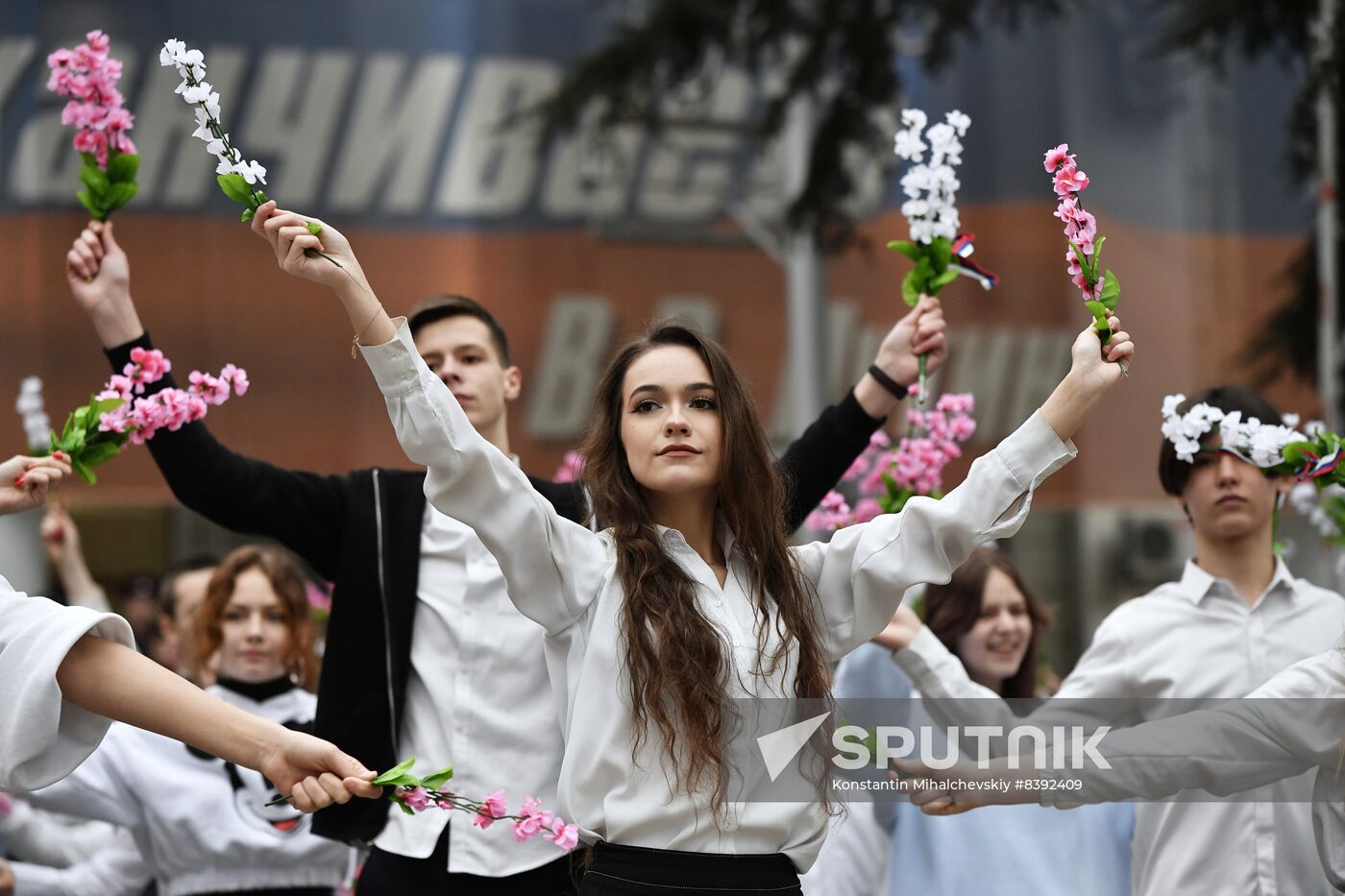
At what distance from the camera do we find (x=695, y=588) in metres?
2.67

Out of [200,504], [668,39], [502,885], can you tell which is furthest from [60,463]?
[668,39]

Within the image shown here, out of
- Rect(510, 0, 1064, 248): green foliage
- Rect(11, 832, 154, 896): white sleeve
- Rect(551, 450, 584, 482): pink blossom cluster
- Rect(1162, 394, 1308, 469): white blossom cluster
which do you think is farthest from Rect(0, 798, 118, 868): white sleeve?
Rect(510, 0, 1064, 248): green foliage

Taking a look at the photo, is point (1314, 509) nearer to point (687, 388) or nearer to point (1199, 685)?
point (1199, 685)

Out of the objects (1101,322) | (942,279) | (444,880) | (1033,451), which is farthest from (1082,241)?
(444,880)

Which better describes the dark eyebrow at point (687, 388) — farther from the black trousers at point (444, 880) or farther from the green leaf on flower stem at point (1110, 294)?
the black trousers at point (444, 880)

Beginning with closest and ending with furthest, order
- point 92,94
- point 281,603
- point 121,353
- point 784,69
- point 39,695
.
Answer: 1. point 39,695
2. point 121,353
3. point 92,94
4. point 281,603
5. point 784,69

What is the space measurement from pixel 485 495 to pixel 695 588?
383 millimetres

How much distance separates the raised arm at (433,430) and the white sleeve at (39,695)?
505 mm

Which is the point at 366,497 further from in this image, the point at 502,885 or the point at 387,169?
the point at 387,169

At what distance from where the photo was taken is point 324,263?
246cm

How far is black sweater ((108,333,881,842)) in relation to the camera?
3.30m

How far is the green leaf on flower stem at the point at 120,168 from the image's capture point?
3660 mm

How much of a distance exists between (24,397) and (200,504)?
3.36ft

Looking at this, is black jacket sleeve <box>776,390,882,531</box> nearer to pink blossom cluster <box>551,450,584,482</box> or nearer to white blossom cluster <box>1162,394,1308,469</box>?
pink blossom cluster <box>551,450,584,482</box>
